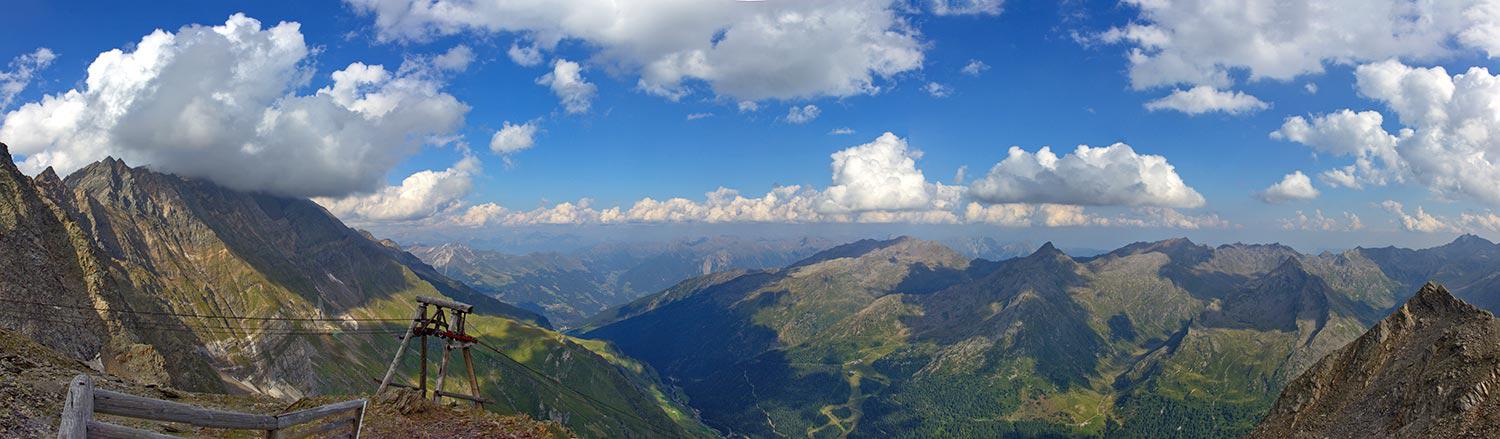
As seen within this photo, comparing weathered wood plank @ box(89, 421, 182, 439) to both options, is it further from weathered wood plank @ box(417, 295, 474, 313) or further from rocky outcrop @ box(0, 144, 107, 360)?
rocky outcrop @ box(0, 144, 107, 360)

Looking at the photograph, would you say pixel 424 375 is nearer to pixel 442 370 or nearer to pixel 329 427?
pixel 442 370

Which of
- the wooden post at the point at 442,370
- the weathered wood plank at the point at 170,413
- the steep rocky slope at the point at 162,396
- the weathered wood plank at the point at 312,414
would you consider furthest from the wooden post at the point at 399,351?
the weathered wood plank at the point at 170,413

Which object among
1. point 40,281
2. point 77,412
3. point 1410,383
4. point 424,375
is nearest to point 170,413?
point 77,412

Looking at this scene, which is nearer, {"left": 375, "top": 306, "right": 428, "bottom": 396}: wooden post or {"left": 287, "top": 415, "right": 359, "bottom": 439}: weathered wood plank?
{"left": 287, "top": 415, "right": 359, "bottom": 439}: weathered wood plank

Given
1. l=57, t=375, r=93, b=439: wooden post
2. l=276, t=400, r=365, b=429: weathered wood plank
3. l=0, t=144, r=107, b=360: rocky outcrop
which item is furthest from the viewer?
l=0, t=144, r=107, b=360: rocky outcrop

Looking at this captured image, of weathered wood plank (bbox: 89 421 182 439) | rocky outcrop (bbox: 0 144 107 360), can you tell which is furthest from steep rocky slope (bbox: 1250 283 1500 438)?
rocky outcrop (bbox: 0 144 107 360)

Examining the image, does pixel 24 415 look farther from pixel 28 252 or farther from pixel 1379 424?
pixel 28 252
